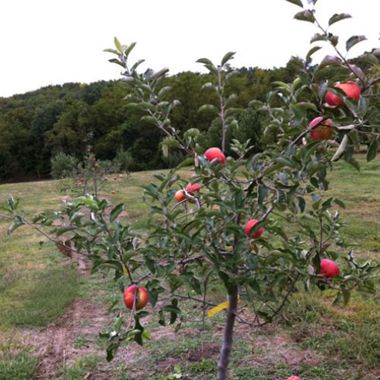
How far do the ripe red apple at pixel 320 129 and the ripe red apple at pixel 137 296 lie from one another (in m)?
0.65

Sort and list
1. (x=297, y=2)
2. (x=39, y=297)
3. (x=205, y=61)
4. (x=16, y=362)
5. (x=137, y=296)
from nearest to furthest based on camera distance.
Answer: (x=297, y=2), (x=137, y=296), (x=205, y=61), (x=16, y=362), (x=39, y=297)

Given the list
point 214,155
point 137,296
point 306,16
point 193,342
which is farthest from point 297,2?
point 193,342

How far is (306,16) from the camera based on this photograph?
3.63 feet

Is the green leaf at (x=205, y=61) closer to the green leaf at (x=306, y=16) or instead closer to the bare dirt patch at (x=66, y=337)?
the green leaf at (x=306, y=16)

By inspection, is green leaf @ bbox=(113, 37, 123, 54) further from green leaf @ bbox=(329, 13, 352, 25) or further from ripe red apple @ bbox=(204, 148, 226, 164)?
green leaf @ bbox=(329, 13, 352, 25)

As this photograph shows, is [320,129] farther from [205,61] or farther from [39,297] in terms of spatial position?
[39,297]

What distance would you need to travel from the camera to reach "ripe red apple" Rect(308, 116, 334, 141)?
117 centimetres

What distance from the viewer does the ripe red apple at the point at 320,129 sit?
117 cm

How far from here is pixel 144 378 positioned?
2443 millimetres

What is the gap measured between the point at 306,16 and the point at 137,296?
88cm

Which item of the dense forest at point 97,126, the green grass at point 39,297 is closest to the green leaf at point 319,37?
the green grass at point 39,297

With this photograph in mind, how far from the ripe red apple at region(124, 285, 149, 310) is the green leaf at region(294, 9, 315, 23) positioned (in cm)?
85

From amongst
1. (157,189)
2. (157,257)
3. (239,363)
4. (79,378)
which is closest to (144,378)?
(79,378)

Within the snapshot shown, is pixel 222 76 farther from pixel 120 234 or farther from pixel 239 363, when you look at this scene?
pixel 239 363
